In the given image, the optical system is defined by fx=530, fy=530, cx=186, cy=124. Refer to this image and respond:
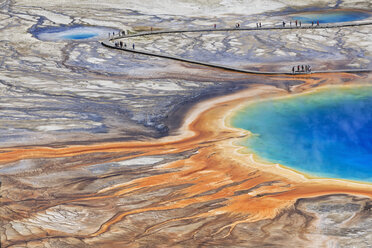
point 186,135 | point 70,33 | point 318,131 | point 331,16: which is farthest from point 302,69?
point 70,33

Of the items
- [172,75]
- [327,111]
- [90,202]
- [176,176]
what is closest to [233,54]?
[172,75]

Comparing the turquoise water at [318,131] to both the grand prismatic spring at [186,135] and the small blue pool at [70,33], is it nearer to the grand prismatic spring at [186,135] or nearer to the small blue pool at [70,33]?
the grand prismatic spring at [186,135]

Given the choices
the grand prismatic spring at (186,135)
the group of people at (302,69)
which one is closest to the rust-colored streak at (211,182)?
the grand prismatic spring at (186,135)

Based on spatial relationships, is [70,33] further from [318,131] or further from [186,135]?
[318,131]

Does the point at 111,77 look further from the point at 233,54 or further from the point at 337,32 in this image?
the point at 337,32

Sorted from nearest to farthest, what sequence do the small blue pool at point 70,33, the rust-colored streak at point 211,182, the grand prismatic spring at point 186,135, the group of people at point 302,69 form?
the grand prismatic spring at point 186,135
the rust-colored streak at point 211,182
the group of people at point 302,69
the small blue pool at point 70,33

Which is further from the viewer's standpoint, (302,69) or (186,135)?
(302,69)
